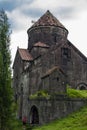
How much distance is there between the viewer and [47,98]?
3450 centimetres

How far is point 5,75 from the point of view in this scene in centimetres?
2480

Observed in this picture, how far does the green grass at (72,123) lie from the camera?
28933mm

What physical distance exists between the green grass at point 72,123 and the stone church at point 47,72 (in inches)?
41.2

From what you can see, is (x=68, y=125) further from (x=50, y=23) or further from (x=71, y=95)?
(x=50, y=23)

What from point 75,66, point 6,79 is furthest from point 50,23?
point 6,79

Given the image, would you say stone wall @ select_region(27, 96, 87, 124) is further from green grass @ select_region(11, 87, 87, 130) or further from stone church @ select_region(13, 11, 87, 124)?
green grass @ select_region(11, 87, 87, 130)

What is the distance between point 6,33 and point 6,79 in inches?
134

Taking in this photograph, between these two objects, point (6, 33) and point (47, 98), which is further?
point (47, 98)

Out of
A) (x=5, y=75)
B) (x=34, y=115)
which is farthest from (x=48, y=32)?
(x=5, y=75)

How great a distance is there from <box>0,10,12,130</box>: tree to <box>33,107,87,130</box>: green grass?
6.57 meters

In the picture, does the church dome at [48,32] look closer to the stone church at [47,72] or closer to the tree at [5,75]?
the stone church at [47,72]

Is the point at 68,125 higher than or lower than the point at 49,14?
lower

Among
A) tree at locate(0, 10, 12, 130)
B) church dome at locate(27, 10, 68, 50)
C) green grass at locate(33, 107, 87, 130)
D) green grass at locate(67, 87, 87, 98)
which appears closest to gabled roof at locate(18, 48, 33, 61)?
church dome at locate(27, 10, 68, 50)

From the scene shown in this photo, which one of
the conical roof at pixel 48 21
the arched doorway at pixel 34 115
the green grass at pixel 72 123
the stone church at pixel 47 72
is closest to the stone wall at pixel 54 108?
the stone church at pixel 47 72
